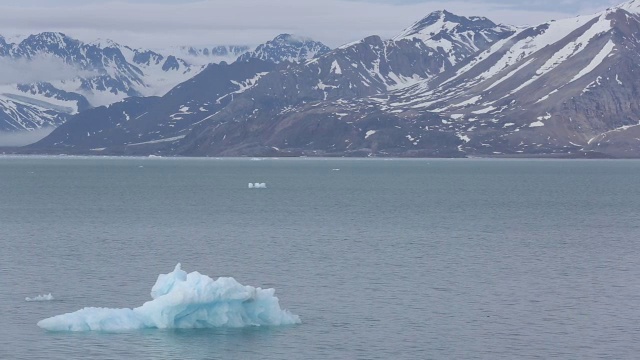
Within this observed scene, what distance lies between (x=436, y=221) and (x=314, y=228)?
61.9 feet

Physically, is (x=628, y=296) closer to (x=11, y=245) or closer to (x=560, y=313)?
(x=560, y=313)

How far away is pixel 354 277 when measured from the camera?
85312 millimetres

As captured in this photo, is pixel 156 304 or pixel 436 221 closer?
pixel 156 304

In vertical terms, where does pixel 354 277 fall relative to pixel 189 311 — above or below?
below

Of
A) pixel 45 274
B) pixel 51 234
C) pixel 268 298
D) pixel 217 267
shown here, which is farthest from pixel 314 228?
pixel 268 298

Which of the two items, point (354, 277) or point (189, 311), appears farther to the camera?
point (354, 277)

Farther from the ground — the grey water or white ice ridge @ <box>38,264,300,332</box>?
white ice ridge @ <box>38,264,300,332</box>

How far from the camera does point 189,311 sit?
63.9m

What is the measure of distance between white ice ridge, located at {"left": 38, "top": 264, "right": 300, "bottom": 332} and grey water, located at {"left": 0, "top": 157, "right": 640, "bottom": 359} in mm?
769

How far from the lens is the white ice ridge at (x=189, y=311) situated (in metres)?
62.0

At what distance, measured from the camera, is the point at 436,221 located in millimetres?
142375

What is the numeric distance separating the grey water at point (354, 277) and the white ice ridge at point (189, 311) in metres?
0.77

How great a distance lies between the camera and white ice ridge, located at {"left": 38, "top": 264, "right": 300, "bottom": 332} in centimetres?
6200

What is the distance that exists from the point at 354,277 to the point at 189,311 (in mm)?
23440
